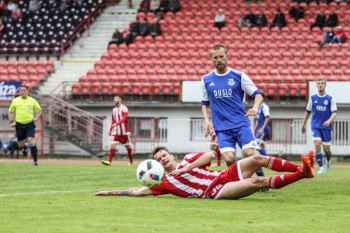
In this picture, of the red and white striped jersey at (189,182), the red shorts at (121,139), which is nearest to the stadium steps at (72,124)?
the red shorts at (121,139)

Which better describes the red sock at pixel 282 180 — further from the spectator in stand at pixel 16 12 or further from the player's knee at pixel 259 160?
the spectator in stand at pixel 16 12

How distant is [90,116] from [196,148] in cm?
473

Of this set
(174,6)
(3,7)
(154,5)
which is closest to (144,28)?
(174,6)

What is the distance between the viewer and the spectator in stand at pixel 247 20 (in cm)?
4338

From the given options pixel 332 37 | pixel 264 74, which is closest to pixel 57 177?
pixel 264 74

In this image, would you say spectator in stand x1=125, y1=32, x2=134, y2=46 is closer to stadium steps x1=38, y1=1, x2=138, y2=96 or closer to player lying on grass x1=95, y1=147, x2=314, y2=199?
stadium steps x1=38, y1=1, x2=138, y2=96

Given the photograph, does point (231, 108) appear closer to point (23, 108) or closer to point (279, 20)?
point (23, 108)

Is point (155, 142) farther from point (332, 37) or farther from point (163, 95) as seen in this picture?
point (332, 37)

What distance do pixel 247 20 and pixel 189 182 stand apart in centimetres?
3076

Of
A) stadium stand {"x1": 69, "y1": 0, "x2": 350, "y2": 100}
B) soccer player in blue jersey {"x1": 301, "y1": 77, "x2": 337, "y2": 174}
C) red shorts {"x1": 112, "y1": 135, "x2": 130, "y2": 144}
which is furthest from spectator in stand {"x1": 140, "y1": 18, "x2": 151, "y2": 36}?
Answer: soccer player in blue jersey {"x1": 301, "y1": 77, "x2": 337, "y2": 174}

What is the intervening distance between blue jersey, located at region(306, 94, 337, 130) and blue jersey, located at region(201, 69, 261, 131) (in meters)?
8.02

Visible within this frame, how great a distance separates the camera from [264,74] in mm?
39188

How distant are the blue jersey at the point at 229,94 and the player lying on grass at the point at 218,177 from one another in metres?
1.61

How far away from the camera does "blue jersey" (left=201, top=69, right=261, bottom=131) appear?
14625mm
